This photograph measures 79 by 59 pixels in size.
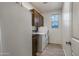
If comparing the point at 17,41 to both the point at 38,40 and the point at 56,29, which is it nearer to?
the point at 38,40

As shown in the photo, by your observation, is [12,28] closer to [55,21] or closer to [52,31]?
[55,21]

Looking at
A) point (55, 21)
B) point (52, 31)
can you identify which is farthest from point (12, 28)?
point (52, 31)

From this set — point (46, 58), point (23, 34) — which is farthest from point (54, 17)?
point (46, 58)

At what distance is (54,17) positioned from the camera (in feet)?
11.1

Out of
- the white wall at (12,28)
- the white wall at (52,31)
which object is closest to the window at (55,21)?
the white wall at (52,31)

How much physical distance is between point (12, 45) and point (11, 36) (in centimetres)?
10

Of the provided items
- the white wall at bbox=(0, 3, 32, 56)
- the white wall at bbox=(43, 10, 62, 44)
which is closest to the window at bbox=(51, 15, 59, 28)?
the white wall at bbox=(43, 10, 62, 44)

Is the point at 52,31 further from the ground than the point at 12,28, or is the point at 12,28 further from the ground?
the point at 12,28

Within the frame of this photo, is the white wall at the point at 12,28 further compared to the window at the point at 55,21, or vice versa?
the window at the point at 55,21

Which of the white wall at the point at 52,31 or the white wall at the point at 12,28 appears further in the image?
the white wall at the point at 52,31

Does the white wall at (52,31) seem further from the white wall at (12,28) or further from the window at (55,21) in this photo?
the white wall at (12,28)

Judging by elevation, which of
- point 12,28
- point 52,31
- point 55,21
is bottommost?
point 52,31

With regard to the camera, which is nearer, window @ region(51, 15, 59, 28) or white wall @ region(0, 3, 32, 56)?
white wall @ region(0, 3, 32, 56)

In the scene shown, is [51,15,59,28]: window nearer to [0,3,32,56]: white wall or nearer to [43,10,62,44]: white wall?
[43,10,62,44]: white wall
